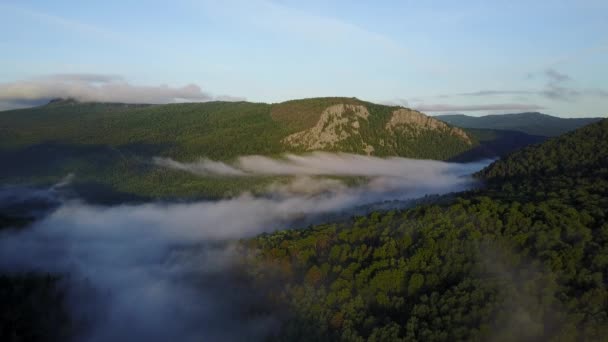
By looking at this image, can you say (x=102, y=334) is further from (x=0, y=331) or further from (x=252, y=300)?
(x=252, y=300)

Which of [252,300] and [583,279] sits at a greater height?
[583,279]

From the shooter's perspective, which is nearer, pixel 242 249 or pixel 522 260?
pixel 522 260

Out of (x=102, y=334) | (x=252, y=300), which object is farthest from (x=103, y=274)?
(x=252, y=300)

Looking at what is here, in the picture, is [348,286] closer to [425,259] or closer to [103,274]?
[425,259]

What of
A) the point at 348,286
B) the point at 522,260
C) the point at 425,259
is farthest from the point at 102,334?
the point at 522,260

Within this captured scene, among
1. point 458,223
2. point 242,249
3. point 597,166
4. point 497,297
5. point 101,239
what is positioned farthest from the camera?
A: point 101,239

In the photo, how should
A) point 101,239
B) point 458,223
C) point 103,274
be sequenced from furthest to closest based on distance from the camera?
point 101,239 → point 103,274 → point 458,223

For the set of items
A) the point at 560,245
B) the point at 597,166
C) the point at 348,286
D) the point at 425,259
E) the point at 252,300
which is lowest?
the point at 252,300
